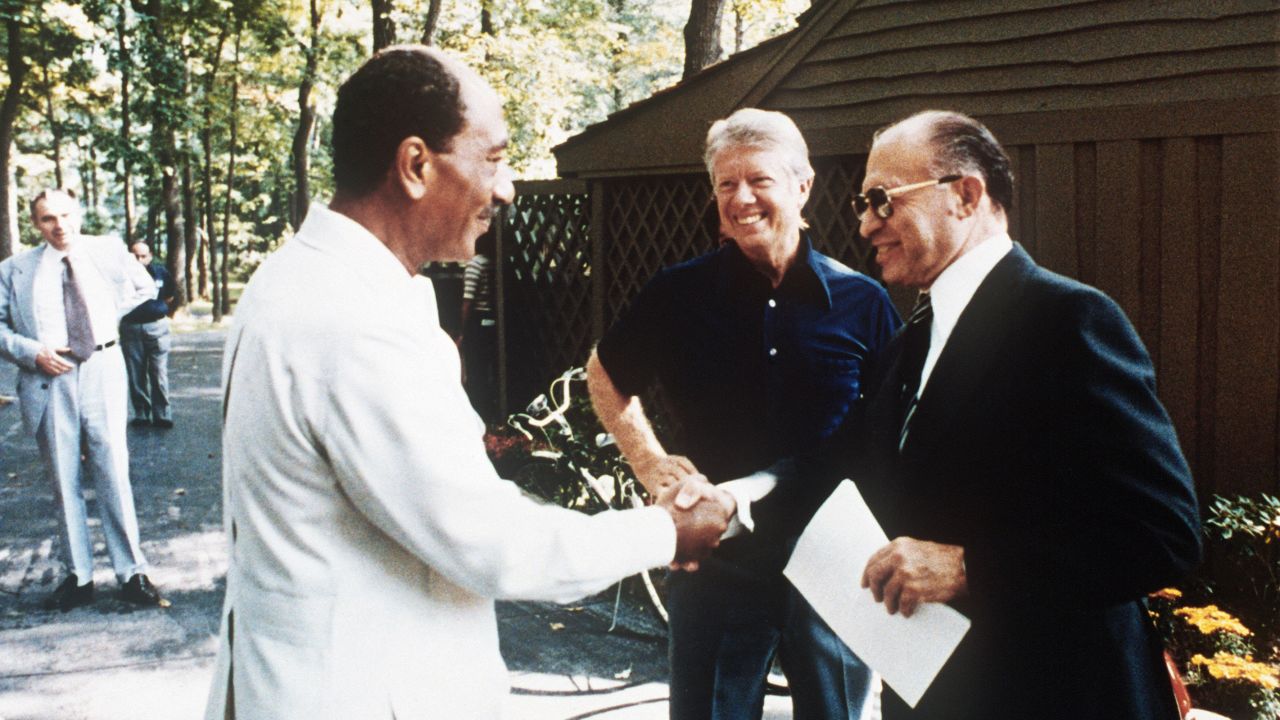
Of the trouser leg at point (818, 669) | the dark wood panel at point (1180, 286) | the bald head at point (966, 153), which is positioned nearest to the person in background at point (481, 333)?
the dark wood panel at point (1180, 286)

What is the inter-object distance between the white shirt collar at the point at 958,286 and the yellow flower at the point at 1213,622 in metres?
3.18

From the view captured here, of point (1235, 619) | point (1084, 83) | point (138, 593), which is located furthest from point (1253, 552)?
point (138, 593)

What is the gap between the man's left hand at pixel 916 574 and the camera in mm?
1826

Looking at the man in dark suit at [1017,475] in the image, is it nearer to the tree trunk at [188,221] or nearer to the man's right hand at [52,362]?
the man's right hand at [52,362]

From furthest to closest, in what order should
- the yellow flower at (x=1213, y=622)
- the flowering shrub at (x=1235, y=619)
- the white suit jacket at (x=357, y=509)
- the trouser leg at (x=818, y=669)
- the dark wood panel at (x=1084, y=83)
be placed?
the dark wood panel at (x=1084, y=83) → the yellow flower at (x=1213, y=622) → the flowering shrub at (x=1235, y=619) → the trouser leg at (x=818, y=669) → the white suit jacket at (x=357, y=509)

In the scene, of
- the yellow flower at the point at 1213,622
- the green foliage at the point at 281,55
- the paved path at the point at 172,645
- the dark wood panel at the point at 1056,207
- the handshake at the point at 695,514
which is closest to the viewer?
the handshake at the point at 695,514

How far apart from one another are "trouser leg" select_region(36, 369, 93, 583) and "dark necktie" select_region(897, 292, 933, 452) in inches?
210

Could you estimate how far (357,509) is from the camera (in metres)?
1.64

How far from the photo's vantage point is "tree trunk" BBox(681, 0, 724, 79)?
37.9ft

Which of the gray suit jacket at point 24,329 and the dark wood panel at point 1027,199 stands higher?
the dark wood panel at point 1027,199

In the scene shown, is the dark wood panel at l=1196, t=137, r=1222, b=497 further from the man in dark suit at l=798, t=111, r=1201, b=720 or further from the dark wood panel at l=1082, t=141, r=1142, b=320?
the man in dark suit at l=798, t=111, r=1201, b=720

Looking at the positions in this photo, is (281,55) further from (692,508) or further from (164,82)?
A: (692,508)

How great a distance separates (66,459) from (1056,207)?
592 cm

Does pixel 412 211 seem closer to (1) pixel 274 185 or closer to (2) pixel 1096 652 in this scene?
(2) pixel 1096 652
